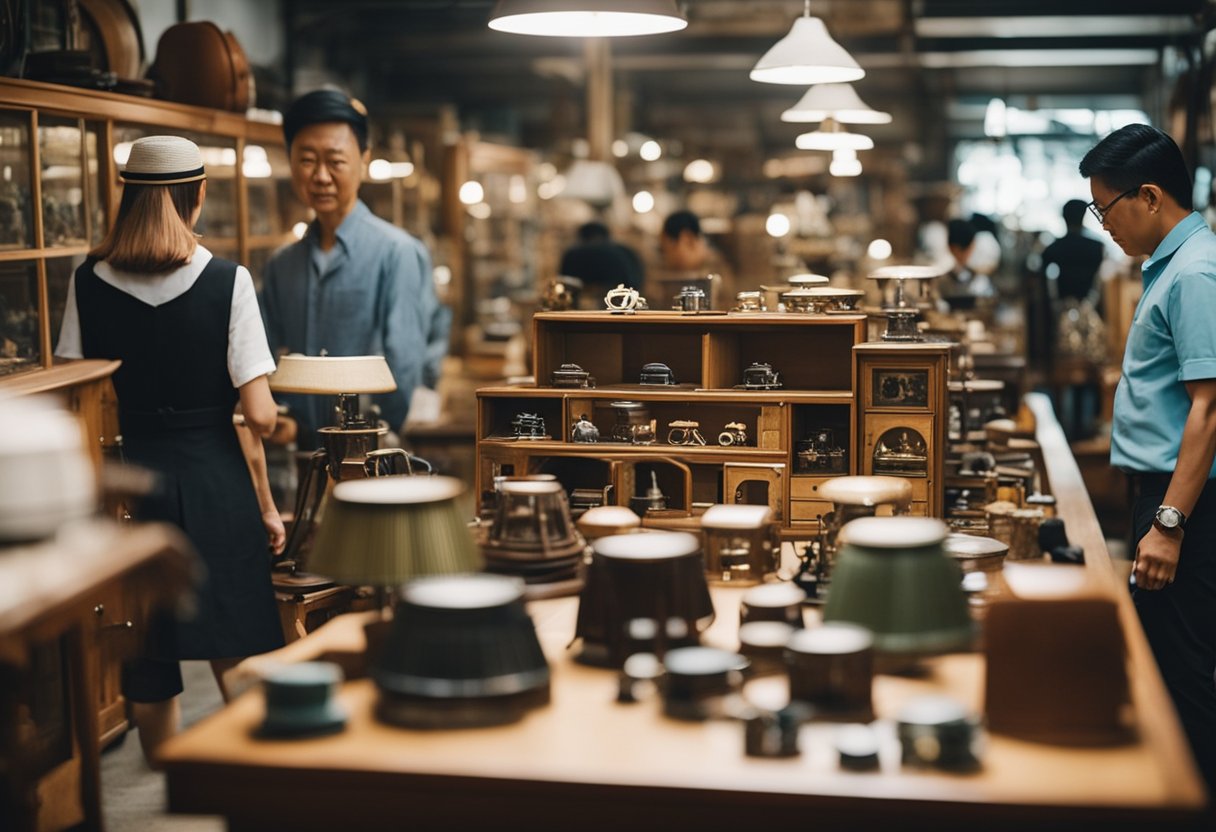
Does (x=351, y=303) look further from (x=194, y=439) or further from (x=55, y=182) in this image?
(x=194, y=439)

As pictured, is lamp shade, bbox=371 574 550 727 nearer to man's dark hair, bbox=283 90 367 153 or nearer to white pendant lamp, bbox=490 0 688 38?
white pendant lamp, bbox=490 0 688 38

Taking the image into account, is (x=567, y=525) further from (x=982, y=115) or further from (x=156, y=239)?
(x=982, y=115)

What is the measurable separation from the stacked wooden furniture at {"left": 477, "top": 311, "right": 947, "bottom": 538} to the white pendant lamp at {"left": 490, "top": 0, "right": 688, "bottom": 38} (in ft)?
2.69

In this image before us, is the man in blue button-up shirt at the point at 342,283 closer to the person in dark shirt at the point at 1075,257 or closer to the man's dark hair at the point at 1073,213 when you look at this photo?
the man's dark hair at the point at 1073,213

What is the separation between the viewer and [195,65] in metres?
6.38

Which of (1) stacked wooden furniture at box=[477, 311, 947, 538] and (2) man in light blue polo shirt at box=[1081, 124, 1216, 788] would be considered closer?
(2) man in light blue polo shirt at box=[1081, 124, 1216, 788]

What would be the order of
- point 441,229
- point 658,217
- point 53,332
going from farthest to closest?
1. point 658,217
2. point 441,229
3. point 53,332

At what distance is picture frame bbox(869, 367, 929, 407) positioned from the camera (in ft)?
13.4

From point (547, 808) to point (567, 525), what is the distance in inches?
45.8

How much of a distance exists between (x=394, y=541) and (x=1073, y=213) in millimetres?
4607

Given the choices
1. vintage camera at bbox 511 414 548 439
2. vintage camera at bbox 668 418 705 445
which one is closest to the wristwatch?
vintage camera at bbox 668 418 705 445

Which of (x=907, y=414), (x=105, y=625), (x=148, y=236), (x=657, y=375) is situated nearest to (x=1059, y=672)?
(x=907, y=414)

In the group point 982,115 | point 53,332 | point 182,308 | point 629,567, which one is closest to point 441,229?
point 53,332

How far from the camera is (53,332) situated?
17.2ft
